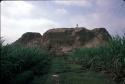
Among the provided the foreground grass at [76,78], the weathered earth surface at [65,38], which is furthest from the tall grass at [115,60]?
the weathered earth surface at [65,38]

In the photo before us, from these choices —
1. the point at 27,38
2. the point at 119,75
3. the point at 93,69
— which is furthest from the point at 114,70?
the point at 27,38

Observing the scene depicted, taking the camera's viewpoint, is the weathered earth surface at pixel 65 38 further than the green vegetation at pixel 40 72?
Yes

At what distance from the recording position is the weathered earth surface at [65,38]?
41906 mm

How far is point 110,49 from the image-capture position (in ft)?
45.4

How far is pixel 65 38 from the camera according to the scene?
43594 millimetres

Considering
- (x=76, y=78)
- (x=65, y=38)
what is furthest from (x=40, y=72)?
(x=65, y=38)

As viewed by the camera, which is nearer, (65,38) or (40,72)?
(40,72)

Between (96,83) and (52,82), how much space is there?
5.93 ft

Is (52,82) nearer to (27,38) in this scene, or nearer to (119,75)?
(119,75)

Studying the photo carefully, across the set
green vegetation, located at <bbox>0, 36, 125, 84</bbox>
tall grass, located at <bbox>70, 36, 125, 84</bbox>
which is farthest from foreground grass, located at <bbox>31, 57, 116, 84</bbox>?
tall grass, located at <bbox>70, 36, 125, 84</bbox>

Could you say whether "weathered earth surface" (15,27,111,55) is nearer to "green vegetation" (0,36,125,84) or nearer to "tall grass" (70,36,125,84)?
"green vegetation" (0,36,125,84)

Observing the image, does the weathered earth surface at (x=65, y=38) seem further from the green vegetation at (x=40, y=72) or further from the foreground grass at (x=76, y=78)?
the foreground grass at (x=76, y=78)

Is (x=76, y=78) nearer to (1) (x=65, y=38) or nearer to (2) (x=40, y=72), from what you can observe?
(2) (x=40, y=72)

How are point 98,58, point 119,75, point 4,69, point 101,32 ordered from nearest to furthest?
point 4,69
point 119,75
point 98,58
point 101,32
